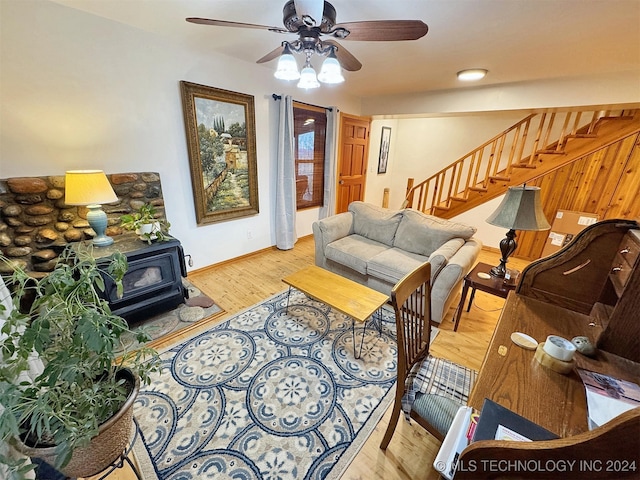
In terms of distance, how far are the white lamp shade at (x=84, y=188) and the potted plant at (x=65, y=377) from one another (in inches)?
44.3

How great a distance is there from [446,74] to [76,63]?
3.48 metres

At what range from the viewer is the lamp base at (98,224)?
2.02 meters

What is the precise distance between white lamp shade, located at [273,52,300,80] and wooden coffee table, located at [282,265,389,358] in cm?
154

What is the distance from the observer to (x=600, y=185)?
3.38 metres

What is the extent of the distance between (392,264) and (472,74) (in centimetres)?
226

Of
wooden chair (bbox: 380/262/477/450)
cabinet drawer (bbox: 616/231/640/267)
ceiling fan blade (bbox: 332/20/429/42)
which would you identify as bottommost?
wooden chair (bbox: 380/262/477/450)

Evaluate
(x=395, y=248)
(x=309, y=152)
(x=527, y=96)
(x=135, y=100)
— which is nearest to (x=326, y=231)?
(x=395, y=248)

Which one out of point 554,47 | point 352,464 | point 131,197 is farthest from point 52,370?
point 554,47

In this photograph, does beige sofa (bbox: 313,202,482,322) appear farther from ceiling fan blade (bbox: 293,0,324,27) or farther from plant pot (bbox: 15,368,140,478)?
plant pot (bbox: 15,368,140,478)

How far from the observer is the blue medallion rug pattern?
1.29 metres

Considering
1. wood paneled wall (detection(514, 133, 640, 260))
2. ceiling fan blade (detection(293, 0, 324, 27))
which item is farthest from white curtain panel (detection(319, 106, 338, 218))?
wood paneled wall (detection(514, 133, 640, 260))

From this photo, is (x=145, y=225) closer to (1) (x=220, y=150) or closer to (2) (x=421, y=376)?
(1) (x=220, y=150)

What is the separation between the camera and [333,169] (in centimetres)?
436

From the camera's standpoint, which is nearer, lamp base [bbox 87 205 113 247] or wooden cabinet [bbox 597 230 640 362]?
wooden cabinet [bbox 597 230 640 362]
